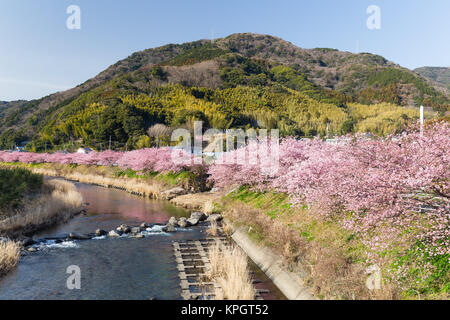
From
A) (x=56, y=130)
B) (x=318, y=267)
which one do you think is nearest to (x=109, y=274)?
(x=318, y=267)

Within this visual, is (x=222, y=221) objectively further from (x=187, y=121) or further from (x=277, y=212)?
(x=187, y=121)

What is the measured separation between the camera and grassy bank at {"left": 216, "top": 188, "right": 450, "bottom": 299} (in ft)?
32.2

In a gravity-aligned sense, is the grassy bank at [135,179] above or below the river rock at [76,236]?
above

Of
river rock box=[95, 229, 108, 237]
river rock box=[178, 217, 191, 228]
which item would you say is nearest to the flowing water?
river rock box=[95, 229, 108, 237]

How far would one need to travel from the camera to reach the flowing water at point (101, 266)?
539 inches

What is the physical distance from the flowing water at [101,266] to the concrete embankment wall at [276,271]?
721 mm

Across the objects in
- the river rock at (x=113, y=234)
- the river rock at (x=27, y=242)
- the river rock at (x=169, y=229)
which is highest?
the river rock at (x=27, y=242)

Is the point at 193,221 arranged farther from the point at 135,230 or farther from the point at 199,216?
the point at 135,230

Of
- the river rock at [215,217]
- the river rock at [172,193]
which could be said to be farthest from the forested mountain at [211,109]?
the river rock at [215,217]

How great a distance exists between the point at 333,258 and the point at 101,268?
11.2 metres

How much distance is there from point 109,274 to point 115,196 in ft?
90.5

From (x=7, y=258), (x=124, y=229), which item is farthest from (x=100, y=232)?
(x=7, y=258)

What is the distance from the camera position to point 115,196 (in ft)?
138

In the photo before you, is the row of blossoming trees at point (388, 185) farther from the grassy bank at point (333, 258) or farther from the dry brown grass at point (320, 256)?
the dry brown grass at point (320, 256)
